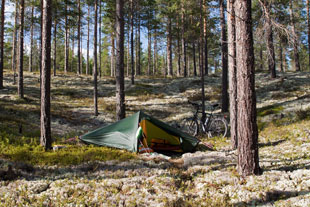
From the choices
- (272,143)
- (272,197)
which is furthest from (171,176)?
(272,143)

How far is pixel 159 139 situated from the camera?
908 centimetres

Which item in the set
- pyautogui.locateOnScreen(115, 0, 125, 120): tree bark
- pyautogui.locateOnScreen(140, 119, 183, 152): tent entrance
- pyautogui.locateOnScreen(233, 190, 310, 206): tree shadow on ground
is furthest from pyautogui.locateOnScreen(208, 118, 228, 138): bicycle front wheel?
pyautogui.locateOnScreen(233, 190, 310, 206): tree shadow on ground

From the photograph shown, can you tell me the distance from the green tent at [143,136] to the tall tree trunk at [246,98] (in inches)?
140

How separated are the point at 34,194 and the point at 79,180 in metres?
1.02

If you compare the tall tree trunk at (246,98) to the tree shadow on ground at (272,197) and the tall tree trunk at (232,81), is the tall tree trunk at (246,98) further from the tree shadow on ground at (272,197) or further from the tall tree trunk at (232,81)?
the tall tree trunk at (232,81)

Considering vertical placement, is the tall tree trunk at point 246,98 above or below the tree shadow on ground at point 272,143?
above

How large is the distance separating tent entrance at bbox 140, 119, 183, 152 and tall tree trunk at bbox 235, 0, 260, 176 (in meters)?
3.88

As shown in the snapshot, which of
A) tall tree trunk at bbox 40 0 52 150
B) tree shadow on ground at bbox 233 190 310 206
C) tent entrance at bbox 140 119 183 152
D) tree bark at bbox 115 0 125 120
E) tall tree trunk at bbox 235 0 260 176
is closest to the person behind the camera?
tree shadow on ground at bbox 233 190 310 206

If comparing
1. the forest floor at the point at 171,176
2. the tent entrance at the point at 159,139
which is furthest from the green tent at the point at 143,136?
the forest floor at the point at 171,176

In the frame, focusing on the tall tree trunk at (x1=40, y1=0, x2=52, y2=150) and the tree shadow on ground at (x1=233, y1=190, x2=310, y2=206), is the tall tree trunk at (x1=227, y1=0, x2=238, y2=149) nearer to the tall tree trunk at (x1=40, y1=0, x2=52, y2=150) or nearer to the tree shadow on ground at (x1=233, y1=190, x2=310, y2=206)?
the tree shadow on ground at (x1=233, y1=190, x2=310, y2=206)

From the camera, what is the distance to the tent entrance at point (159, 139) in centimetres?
882

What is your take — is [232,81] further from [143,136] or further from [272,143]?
[143,136]

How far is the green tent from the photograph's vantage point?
8391 mm

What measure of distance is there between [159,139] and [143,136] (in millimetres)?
1088
